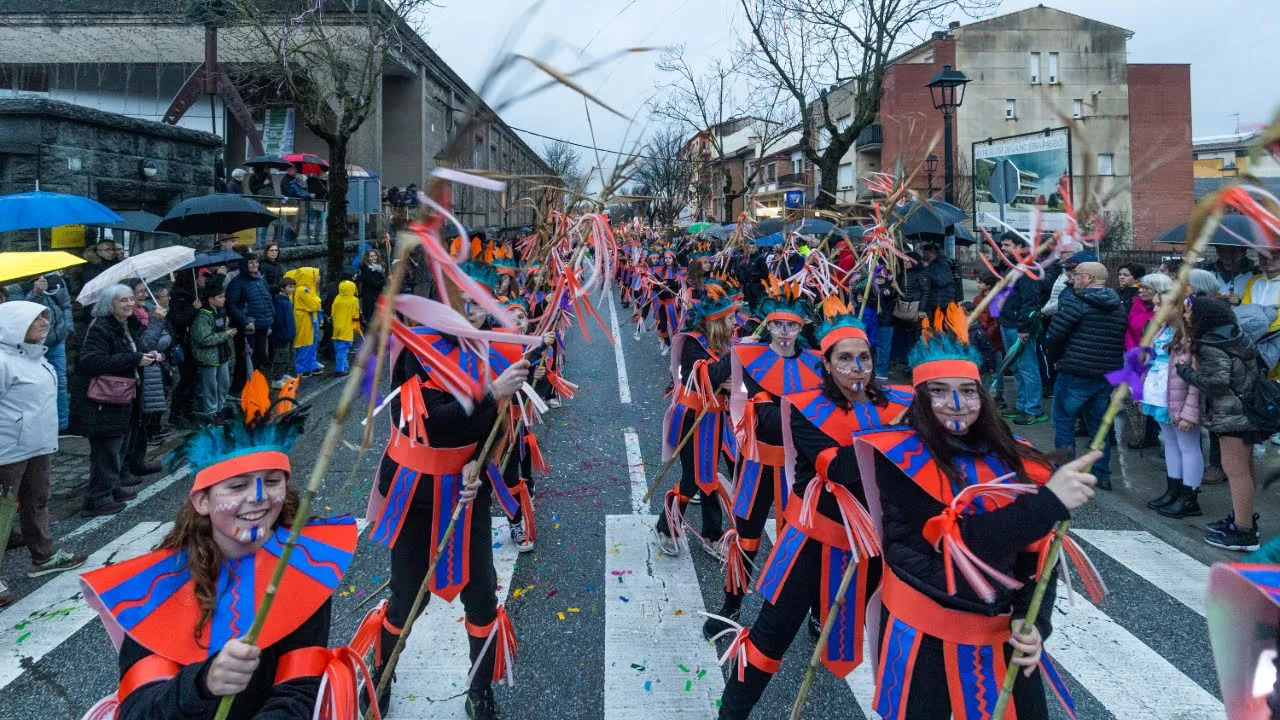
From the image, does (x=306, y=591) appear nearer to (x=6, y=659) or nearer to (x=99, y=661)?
(x=99, y=661)

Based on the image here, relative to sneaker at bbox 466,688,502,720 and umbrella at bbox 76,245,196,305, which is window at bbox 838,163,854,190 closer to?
umbrella at bbox 76,245,196,305

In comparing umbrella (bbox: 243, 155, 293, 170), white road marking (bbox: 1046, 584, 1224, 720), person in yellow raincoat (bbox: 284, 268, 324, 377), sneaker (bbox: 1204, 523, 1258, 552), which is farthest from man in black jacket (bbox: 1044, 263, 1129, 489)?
umbrella (bbox: 243, 155, 293, 170)

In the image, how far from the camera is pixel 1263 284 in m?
6.04

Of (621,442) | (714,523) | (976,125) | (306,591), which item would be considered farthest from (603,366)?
(976,125)

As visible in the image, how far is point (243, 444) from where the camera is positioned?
225cm

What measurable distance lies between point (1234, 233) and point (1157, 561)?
3610 mm

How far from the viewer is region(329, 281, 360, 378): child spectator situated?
37.8 feet

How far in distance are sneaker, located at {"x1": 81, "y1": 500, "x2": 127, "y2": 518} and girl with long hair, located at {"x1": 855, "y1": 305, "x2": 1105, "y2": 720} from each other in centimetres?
568

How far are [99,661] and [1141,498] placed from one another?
7.16 metres

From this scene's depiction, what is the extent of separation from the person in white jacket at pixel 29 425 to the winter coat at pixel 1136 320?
787cm

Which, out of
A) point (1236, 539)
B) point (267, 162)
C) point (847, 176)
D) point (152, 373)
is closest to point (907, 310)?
point (1236, 539)

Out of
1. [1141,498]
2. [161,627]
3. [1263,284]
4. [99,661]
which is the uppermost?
[1263,284]

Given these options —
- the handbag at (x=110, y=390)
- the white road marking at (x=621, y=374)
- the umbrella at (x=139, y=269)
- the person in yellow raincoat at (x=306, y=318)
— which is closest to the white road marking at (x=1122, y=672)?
the white road marking at (x=621, y=374)

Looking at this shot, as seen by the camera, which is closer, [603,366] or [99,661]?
[99,661]
